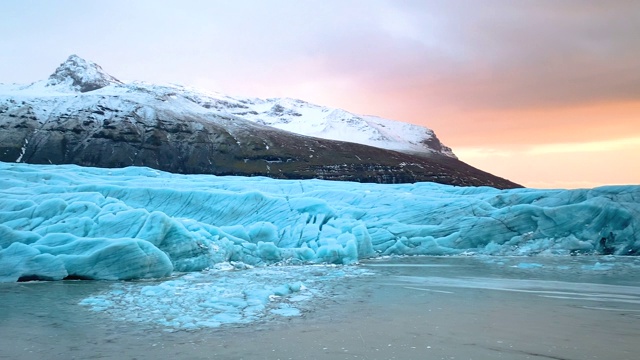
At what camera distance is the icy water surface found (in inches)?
251

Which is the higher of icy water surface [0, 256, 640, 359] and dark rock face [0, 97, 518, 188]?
dark rock face [0, 97, 518, 188]

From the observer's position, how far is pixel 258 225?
15508 mm

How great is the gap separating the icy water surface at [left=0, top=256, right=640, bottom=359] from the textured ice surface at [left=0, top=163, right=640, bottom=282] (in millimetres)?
885

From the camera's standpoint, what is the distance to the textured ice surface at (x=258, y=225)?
11836mm

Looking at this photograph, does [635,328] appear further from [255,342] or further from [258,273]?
[258,273]

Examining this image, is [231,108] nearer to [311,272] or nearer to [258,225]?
[258,225]

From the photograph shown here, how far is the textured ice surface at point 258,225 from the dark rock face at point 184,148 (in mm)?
78552

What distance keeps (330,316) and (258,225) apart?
7626 mm

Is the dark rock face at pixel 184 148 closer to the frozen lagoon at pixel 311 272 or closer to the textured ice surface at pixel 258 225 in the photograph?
the textured ice surface at pixel 258 225

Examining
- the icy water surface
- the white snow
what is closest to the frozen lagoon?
the icy water surface

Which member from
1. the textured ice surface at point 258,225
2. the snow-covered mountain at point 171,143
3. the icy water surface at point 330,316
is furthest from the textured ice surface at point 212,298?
the snow-covered mountain at point 171,143

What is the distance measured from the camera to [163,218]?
12922 mm

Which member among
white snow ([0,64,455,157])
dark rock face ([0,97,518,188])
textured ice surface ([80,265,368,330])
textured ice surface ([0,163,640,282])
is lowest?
textured ice surface ([80,265,368,330])

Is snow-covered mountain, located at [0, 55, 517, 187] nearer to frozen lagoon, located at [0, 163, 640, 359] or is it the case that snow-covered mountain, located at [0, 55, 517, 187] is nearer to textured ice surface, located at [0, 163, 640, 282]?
textured ice surface, located at [0, 163, 640, 282]
